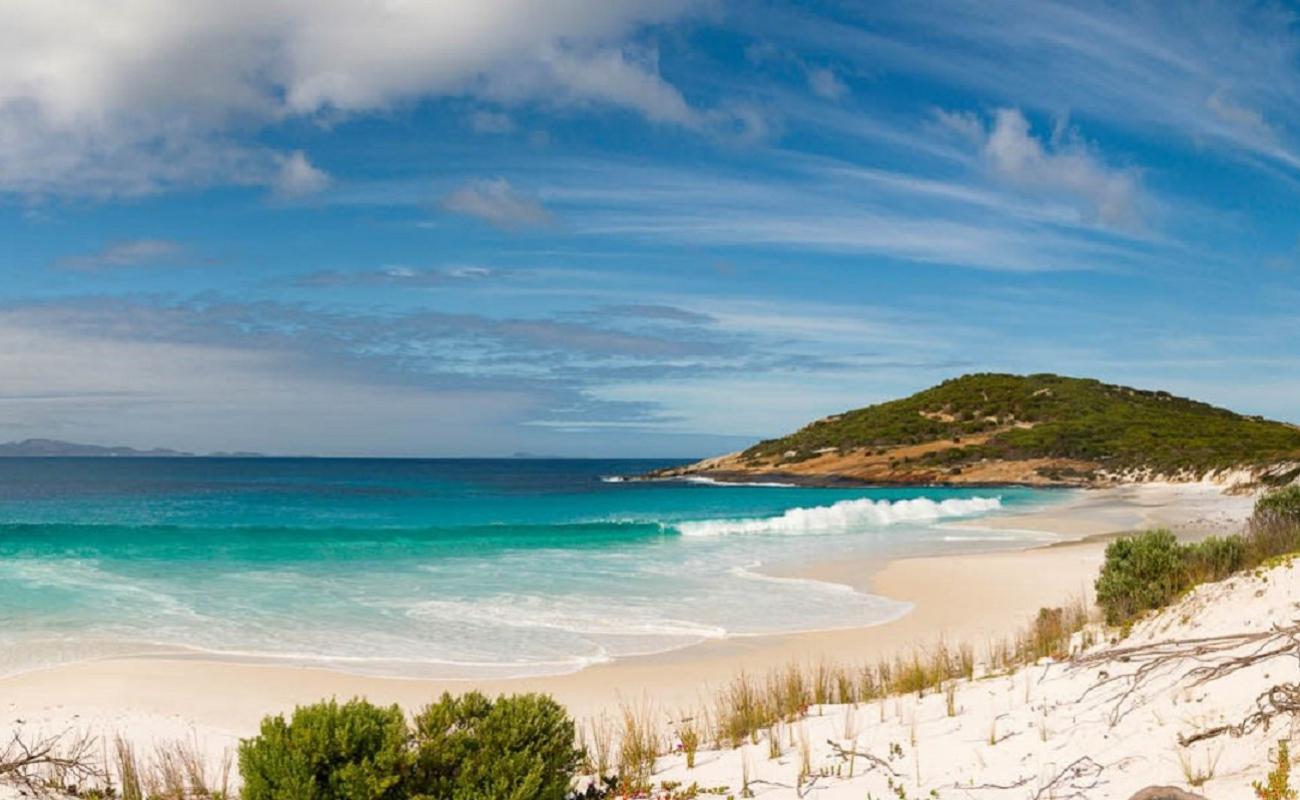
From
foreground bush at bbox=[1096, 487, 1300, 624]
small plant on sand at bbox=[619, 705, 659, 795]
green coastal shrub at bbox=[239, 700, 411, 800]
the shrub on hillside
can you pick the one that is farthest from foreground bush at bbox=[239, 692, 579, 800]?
the shrub on hillside

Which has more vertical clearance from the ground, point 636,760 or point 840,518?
point 636,760

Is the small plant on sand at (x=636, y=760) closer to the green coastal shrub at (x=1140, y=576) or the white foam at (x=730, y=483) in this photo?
the green coastal shrub at (x=1140, y=576)

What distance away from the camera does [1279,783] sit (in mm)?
4605

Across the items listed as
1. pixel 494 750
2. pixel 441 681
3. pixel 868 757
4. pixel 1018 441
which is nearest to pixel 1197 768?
pixel 868 757

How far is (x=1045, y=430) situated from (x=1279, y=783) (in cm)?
9558

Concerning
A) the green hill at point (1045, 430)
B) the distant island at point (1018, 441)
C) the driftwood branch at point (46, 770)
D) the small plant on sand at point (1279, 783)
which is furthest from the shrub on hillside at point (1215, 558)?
the green hill at point (1045, 430)

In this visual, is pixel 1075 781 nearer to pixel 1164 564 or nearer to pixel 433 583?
pixel 1164 564

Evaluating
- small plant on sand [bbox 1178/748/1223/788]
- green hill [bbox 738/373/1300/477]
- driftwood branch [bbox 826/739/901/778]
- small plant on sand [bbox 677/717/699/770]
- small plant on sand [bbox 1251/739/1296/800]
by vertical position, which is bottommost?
small plant on sand [bbox 677/717/699/770]

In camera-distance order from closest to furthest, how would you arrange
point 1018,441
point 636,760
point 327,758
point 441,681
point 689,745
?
1. point 327,758
2. point 636,760
3. point 689,745
4. point 441,681
5. point 1018,441

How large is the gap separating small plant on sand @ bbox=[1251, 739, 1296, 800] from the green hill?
227 ft

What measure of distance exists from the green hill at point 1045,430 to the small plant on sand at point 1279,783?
6914 centimetres

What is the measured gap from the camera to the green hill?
79.6 meters

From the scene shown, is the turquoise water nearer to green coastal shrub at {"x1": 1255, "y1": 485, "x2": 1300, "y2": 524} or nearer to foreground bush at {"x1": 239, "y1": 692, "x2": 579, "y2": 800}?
green coastal shrub at {"x1": 1255, "y1": 485, "x2": 1300, "y2": 524}

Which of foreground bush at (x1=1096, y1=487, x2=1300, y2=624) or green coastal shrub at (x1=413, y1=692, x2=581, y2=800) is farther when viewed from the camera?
Result: foreground bush at (x1=1096, y1=487, x2=1300, y2=624)
